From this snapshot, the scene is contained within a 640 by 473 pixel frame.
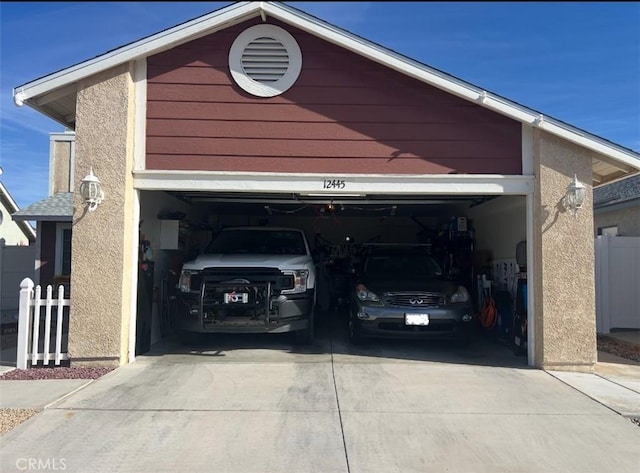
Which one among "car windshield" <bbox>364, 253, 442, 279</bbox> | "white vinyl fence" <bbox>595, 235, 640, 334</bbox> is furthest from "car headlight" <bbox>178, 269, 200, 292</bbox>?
"white vinyl fence" <bbox>595, 235, 640, 334</bbox>

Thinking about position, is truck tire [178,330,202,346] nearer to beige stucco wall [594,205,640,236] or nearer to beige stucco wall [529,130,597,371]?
beige stucco wall [529,130,597,371]

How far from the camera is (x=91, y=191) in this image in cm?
691

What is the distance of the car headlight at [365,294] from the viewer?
26.1 feet

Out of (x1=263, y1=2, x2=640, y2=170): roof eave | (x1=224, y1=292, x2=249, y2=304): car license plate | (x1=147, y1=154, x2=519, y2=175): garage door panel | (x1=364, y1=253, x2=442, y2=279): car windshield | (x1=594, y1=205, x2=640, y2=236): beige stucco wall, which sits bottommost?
(x1=224, y1=292, x2=249, y2=304): car license plate

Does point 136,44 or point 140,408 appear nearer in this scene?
point 140,408

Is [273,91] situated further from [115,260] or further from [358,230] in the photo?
[358,230]

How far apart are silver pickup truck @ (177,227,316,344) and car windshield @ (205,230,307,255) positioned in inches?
31.0

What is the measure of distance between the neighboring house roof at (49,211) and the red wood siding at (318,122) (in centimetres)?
479

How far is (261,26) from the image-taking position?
7.51 meters

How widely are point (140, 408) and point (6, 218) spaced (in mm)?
16540

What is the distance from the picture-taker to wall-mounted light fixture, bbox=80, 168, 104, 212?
22.7ft

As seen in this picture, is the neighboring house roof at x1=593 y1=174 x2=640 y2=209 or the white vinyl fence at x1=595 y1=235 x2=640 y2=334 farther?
the neighboring house roof at x1=593 y1=174 x2=640 y2=209

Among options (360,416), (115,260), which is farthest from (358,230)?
(360,416)

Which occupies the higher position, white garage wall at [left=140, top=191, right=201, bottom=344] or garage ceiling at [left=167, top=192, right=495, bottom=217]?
garage ceiling at [left=167, top=192, right=495, bottom=217]
